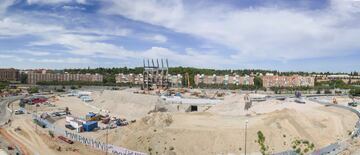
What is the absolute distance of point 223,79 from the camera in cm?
18900

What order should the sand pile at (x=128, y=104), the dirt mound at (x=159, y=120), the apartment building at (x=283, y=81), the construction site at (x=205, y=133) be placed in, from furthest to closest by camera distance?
1. the apartment building at (x=283, y=81)
2. the sand pile at (x=128, y=104)
3. the dirt mound at (x=159, y=120)
4. the construction site at (x=205, y=133)

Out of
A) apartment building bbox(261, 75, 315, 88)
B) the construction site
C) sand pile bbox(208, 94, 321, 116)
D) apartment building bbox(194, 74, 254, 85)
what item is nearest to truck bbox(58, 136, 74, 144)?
the construction site

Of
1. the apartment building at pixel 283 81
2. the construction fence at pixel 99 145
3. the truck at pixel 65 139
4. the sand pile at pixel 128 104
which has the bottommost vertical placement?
the truck at pixel 65 139

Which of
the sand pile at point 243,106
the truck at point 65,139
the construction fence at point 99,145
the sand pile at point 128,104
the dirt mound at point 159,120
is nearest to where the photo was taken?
the construction fence at point 99,145

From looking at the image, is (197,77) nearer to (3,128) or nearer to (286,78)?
(286,78)

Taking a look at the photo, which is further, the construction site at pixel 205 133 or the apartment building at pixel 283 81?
the apartment building at pixel 283 81

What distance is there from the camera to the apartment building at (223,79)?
186 metres

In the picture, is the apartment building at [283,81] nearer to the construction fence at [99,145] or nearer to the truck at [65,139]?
the construction fence at [99,145]

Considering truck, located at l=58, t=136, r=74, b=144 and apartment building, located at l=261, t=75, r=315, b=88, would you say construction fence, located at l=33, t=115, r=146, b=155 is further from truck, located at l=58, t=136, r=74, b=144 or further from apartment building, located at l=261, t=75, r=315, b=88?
apartment building, located at l=261, t=75, r=315, b=88

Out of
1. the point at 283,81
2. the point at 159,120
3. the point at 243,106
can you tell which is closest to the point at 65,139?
the point at 159,120

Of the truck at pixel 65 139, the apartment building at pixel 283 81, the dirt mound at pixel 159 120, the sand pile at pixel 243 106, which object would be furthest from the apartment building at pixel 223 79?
the truck at pixel 65 139

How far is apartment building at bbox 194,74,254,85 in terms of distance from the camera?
186 metres

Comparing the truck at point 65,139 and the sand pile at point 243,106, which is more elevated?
the sand pile at point 243,106

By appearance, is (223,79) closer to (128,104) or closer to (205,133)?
(128,104)
